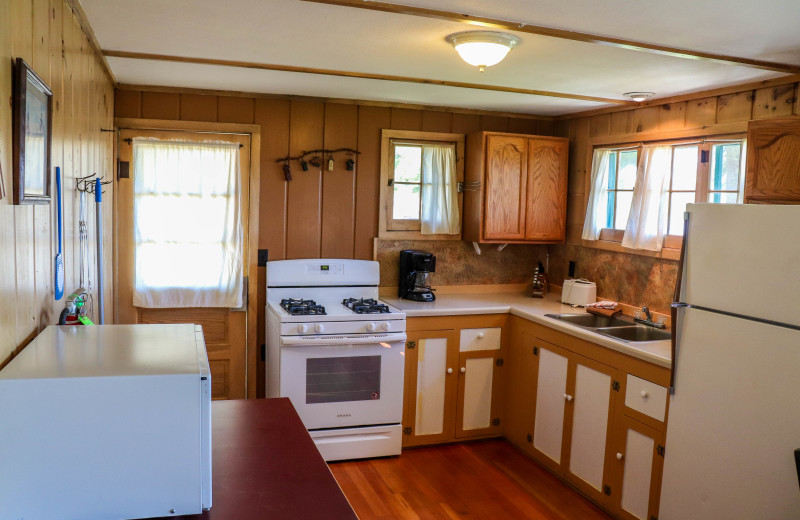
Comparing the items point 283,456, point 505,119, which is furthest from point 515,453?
point 283,456

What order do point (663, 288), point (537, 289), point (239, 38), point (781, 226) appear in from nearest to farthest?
point (781, 226) < point (239, 38) < point (663, 288) < point (537, 289)

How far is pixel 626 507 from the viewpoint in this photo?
10.5 ft

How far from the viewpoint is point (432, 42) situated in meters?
2.65

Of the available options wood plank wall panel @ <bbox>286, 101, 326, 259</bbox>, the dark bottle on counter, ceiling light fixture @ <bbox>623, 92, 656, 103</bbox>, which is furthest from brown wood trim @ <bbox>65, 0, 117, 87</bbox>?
the dark bottle on counter

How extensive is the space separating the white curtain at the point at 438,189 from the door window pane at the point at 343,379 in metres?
1.11

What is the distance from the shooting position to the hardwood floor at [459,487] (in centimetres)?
333

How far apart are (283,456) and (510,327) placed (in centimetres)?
268

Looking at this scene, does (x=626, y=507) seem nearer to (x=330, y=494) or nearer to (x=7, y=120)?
(x=330, y=494)

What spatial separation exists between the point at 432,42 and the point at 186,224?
6.95 ft

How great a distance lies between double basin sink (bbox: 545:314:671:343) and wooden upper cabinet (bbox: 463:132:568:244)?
0.74 meters

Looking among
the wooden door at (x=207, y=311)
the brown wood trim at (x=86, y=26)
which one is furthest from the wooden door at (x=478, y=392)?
the brown wood trim at (x=86, y=26)

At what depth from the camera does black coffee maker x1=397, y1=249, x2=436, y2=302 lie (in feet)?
14.2

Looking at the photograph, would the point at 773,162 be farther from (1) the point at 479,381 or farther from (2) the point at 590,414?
(1) the point at 479,381

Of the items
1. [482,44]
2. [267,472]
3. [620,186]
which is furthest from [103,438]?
[620,186]
